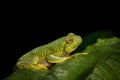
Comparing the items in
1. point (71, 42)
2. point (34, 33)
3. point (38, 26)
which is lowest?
point (34, 33)

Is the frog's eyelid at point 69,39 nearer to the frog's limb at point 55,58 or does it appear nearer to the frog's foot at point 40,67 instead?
the frog's limb at point 55,58

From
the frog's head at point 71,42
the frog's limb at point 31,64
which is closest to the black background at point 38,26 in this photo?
the frog's head at point 71,42

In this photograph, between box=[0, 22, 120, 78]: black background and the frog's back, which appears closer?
the frog's back

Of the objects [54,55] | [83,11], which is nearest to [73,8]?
[83,11]

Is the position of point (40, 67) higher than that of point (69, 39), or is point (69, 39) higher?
point (69, 39)

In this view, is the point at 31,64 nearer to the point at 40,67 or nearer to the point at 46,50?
the point at 40,67

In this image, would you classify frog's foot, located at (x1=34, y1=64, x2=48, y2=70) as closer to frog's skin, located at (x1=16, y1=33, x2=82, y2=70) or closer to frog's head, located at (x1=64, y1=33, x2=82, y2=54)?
frog's skin, located at (x1=16, y1=33, x2=82, y2=70)

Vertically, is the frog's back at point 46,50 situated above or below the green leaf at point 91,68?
above

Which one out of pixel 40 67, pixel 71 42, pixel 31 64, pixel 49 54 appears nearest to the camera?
pixel 40 67

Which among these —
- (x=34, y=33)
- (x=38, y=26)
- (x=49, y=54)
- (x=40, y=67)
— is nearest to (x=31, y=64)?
(x=40, y=67)

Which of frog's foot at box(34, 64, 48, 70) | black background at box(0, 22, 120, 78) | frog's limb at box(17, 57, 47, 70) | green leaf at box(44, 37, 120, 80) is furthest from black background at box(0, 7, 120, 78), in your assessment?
green leaf at box(44, 37, 120, 80)
